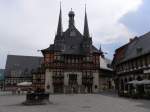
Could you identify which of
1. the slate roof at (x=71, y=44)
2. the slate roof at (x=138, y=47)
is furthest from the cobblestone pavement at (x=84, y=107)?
the slate roof at (x=71, y=44)

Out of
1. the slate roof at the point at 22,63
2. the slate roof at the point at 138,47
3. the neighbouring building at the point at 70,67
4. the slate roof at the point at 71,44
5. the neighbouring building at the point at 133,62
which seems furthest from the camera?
the slate roof at the point at 22,63

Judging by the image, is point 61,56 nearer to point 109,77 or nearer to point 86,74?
point 86,74

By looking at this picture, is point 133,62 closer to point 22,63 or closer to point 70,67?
point 70,67

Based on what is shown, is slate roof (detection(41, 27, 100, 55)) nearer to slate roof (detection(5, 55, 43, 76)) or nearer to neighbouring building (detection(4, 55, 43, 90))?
neighbouring building (detection(4, 55, 43, 90))

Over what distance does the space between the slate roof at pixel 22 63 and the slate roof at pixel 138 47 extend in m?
40.4

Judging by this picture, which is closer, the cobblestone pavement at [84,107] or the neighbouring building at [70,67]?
the cobblestone pavement at [84,107]

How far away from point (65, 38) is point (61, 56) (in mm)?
6832

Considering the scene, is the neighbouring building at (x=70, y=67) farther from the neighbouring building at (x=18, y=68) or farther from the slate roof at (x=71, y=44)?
the neighbouring building at (x=18, y=68)

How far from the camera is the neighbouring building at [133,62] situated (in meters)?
39.1

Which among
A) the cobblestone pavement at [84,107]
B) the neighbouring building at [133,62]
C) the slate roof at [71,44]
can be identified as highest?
the slate roof at [71,44]

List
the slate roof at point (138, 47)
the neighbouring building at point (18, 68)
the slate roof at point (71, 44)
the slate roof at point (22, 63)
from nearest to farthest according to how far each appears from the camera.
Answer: the slate roof at point (138, 47) < the slate roof at point (71, 44) < the neighbouring building at point (18, 68) < the slate roof at point (22, 63)

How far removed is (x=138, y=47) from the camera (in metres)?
44.4

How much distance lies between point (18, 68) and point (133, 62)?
47.9 meters

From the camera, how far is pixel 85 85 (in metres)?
59.9
